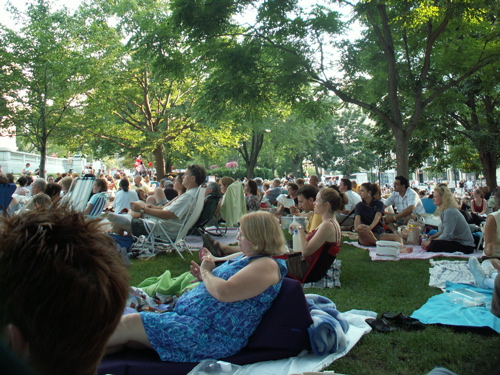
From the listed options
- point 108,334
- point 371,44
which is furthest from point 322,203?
point 371,44

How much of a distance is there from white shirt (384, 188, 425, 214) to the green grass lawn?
4215 millimetres

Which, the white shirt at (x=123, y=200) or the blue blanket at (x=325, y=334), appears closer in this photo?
the blue blanket at (x=325, y=334)

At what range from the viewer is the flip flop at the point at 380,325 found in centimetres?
430

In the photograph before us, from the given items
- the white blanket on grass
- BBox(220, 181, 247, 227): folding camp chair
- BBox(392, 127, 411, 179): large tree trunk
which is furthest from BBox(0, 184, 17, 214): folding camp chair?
BBox(392, 127, 411, 179): large tree trunk

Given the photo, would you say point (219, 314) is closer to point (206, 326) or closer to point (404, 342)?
point (206, 326)

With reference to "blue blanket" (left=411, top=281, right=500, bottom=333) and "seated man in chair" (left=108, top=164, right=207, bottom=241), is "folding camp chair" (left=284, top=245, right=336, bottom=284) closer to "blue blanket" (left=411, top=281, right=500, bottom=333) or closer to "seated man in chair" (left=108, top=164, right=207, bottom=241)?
"blue blanket" (left=411, top=281, right=500, bottom=333)

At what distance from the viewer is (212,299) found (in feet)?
10.9

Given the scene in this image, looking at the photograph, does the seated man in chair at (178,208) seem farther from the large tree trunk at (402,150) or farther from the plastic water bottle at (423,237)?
the large tree trunk at (402,150)

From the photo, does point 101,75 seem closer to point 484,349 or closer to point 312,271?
point 312,271

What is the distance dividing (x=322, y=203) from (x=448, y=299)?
1846mm

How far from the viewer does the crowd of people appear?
99 centimetres

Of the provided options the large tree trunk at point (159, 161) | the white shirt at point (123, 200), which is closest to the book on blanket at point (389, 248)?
the white shirt at point (123, 200)

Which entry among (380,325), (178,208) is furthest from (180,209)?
(380,325)

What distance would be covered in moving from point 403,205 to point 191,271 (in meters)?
8.09
